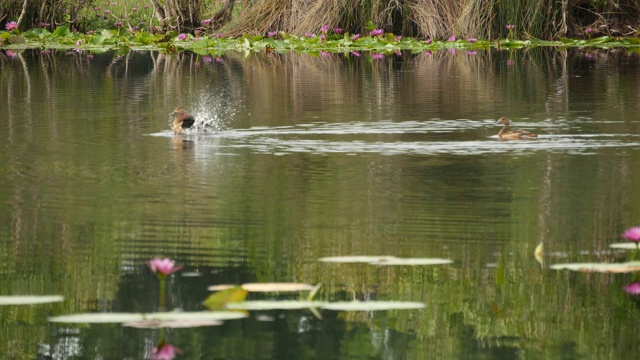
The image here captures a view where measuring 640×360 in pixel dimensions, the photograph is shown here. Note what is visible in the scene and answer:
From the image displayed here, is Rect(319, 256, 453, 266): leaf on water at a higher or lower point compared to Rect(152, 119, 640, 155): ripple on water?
lower

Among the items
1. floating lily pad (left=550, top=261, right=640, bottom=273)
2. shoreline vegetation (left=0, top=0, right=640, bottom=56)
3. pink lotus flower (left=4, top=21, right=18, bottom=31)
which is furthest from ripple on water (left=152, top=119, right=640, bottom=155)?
pink lotus flower (left=4, top=21, right=18, bottom=31)

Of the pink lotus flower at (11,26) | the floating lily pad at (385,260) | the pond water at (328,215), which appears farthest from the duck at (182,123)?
the pink lotus flower at (11,26)

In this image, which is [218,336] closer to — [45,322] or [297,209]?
[45,322]

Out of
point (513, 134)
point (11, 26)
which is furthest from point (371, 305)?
point (11, 26)

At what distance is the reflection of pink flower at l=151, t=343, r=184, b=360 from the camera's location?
515 centimetres

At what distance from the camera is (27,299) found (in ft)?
19.8

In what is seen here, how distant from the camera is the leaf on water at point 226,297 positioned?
5770 millimetres

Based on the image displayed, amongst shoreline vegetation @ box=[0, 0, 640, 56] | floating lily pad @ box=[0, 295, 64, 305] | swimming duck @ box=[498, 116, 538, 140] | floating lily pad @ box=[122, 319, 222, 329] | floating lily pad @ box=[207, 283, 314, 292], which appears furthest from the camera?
shoreline vegetation @ box=[0, 0, 640, 56]

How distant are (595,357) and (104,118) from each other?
9956mm

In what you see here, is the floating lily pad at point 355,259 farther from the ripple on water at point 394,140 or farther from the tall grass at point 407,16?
the tall grass at point 407,16

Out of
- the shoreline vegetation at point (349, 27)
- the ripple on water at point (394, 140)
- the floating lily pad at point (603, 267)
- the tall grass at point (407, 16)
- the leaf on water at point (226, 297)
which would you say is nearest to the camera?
the leaf on water at point (226, 297)

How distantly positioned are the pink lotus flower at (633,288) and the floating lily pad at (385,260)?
0.85 metres

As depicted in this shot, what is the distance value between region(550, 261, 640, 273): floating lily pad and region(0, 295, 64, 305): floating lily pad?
2.24m

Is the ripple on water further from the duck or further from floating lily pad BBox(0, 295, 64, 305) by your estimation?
floating lily pad BBox(0, 295, 64, 305)
